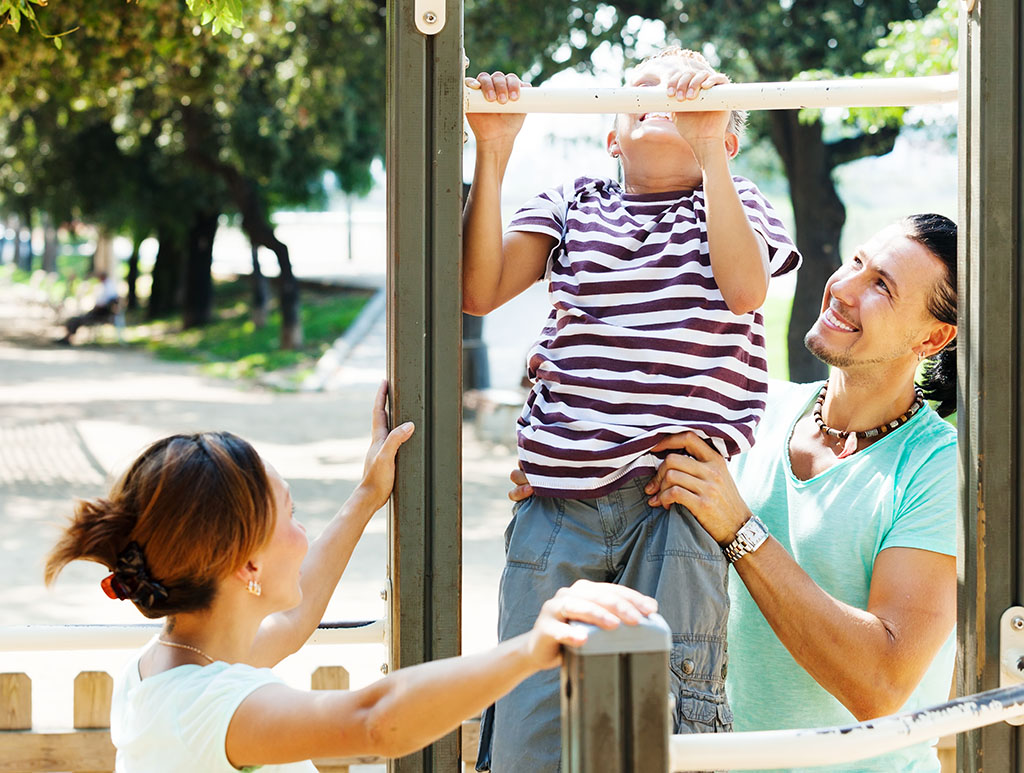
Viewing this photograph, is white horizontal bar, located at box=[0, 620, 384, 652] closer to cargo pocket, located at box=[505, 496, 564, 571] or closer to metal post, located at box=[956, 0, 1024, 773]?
cargo pocket, located at box=[505, 496, 564, 571]

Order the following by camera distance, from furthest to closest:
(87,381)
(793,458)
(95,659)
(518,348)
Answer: (518,348) < (87,381) < (95,659) < (793,458)

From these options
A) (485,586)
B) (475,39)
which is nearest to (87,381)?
(475,39)

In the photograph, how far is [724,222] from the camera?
186 centimetres

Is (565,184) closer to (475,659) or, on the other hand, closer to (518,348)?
(475,659)

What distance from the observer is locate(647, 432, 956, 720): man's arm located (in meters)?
1.90

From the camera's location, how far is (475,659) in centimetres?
128

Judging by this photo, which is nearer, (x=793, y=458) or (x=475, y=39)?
(x=793, y=458)

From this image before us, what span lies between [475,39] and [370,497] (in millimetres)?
9872

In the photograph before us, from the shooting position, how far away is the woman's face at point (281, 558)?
1.68 m

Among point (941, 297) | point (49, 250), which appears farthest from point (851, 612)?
point (49, 250)

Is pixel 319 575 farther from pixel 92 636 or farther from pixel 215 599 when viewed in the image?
pixel 92 636

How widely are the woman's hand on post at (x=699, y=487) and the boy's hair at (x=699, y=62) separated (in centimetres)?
61

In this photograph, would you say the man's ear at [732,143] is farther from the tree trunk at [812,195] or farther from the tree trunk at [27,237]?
the tree trunk at [27,237]

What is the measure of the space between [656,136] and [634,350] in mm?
388
